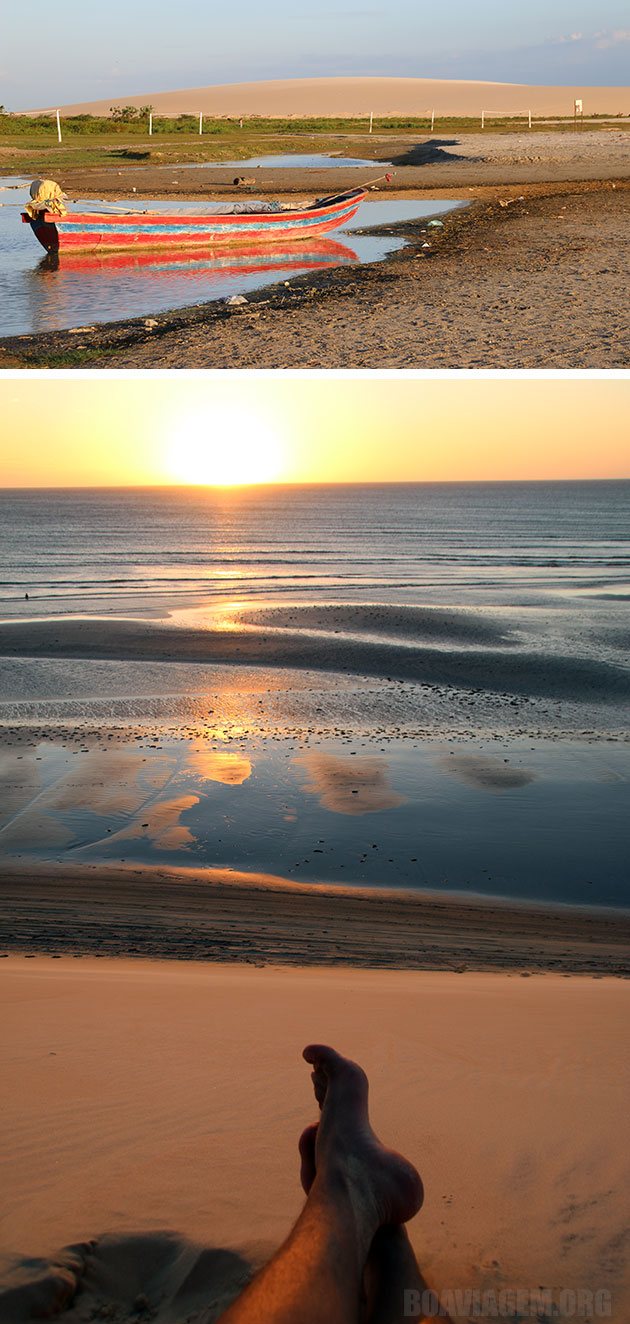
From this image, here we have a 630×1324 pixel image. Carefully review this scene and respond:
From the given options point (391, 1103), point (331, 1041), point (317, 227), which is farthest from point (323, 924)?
point (317, 227)

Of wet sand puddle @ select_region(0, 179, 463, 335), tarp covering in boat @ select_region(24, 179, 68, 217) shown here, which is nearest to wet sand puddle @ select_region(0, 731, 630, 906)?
wet sand puddle @ select_region(0, 179, 463, 335)

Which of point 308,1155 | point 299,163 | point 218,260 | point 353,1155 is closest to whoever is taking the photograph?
point 353,1155

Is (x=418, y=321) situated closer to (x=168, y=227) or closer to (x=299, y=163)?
(x=168, y=227)

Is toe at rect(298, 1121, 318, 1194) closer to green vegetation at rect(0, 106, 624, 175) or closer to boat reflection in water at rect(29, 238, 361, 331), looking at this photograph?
boat reflection in water at rect(29, 238, 361, 331)

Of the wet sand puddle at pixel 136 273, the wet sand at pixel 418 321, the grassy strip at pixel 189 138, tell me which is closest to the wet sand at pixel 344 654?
the wet sand at pixel 418 321

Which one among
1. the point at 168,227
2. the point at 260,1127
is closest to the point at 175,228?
the point at 168,227

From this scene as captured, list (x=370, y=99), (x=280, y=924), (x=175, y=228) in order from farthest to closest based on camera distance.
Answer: (x=370, y=99) < (x=175, y=228) < (x=280, y=924)
